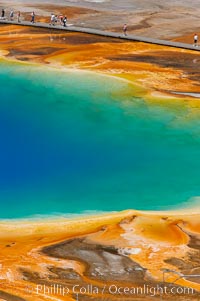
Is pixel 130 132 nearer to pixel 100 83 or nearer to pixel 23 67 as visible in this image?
pixel 100 83

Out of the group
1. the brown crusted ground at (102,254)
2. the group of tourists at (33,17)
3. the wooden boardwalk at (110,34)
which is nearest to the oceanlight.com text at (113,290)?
the brown crusted ground at (102,254)

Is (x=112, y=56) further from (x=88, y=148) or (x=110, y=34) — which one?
(x=88, y=148)

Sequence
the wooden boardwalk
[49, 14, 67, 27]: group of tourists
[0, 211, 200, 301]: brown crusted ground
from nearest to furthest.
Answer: [0, 211, 200, 301]: brown crusted ground, the wooden boardwalk, [49, 14, 67, 27]: group of tourists

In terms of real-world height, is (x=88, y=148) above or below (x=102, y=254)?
above

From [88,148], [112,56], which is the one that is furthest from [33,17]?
[88,148]

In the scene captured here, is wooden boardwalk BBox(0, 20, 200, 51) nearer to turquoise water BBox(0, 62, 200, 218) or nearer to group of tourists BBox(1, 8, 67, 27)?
group of tourists BBox(1, 8, 67, 27)

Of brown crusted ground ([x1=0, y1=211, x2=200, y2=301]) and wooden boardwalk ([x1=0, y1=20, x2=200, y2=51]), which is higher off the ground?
wooden boardwalk ([x1=0, y1=20, x2=200, y2=51])

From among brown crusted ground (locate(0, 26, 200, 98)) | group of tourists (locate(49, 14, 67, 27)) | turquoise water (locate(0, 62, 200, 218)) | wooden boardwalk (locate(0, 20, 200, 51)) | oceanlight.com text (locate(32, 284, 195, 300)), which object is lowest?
oceanlight.com text (locate(32, 284, 195, 300))

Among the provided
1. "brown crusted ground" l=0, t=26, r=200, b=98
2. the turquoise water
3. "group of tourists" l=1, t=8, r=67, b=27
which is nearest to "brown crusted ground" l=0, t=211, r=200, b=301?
the turquoise water
